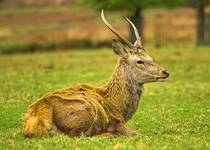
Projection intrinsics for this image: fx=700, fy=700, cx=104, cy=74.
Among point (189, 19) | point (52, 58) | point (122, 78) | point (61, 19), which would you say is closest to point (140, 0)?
point (52, 58)

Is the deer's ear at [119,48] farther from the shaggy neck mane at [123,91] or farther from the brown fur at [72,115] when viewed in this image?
the brown fur at [72,115]

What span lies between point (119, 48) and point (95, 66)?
16426mm

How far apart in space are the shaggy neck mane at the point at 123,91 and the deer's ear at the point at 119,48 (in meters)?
0.12

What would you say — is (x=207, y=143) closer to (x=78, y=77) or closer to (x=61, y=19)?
(x=78, y=77)

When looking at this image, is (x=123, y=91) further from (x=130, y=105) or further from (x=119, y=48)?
(x=119, y=48)

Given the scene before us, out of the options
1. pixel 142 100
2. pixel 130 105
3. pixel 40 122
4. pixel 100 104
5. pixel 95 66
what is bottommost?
pixel 95 66

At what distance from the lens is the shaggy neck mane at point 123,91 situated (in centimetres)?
1136

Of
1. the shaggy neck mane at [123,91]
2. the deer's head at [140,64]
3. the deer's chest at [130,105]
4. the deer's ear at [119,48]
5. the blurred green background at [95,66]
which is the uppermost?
the deer's ear at [119,48]

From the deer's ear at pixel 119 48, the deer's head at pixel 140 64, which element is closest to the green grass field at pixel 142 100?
the deer's head at pixel 140 64

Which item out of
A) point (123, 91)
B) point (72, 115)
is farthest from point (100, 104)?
point (123, 91)

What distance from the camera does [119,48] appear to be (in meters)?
11.5

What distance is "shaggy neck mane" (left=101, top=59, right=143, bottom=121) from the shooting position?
1136 cm

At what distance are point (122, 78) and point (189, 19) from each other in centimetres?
4208

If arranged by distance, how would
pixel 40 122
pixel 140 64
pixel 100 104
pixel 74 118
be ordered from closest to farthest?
pixel 40 122 → pixel 74 118 → pixel 100 104 → pixel 140 64
